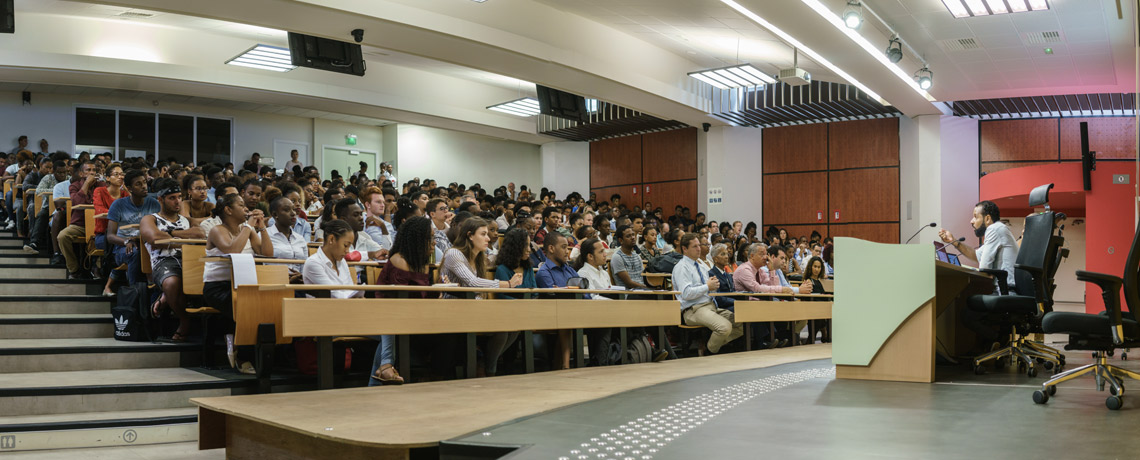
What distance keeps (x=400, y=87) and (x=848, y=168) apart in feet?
24.7

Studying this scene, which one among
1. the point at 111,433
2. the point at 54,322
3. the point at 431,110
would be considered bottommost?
the point at 111,433

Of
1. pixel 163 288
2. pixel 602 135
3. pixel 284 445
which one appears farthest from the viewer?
pixel 602 135

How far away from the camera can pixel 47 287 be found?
5.71 metres

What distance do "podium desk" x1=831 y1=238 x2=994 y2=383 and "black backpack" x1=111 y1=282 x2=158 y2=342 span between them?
3.92 m

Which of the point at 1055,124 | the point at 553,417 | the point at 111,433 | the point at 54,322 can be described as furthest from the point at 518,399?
the point at 1055,124

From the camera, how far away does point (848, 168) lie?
1389 cm

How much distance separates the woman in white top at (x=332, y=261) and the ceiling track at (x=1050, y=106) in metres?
10.4

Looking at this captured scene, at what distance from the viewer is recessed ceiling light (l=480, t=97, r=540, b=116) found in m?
13.7

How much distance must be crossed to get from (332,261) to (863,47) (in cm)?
667

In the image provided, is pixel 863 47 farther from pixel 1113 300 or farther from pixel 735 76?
pixel 1113 300

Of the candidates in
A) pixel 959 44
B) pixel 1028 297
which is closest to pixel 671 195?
pixel 959 44

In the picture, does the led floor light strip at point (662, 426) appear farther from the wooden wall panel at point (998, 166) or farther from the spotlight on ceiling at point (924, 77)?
the wooden wall panel at point (998, 166)

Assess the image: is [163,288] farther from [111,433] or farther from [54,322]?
[111,433]

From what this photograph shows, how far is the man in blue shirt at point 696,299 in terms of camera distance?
6711 millimetres
